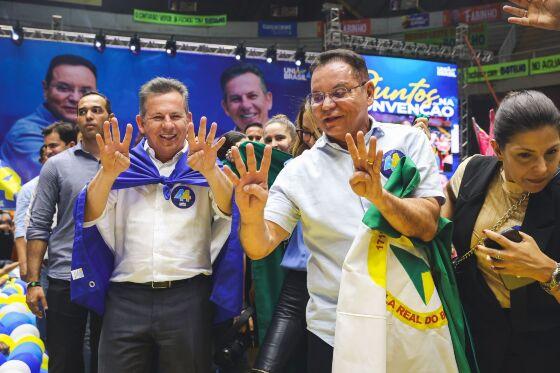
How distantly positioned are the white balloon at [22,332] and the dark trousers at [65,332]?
65cm

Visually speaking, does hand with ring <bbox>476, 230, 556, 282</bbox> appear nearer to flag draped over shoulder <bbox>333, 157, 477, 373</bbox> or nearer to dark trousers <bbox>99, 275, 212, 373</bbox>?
flag draped over shoulder <bbox>333, 157, 477, 373</bbox>

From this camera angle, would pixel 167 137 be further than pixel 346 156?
Yes

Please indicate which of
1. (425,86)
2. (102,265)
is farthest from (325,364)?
(425,86)

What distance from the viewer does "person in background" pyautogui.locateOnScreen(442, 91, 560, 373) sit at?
166 centimetres

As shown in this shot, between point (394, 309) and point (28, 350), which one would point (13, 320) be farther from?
point (394, 309)

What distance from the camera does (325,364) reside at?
1908 mm

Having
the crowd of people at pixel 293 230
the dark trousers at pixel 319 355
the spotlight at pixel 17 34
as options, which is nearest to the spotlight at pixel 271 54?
the spotlight at pixel 17 34

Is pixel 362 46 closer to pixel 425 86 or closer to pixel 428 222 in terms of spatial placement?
pixel 425 86

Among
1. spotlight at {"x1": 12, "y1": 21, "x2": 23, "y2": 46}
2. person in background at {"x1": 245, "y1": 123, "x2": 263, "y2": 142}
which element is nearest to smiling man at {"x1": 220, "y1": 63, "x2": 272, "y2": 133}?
spotlight at {"x1": 12, "y1": 21, "x2": 23, "y2": 46}

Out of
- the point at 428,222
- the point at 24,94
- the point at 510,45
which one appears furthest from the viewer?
the point at 510,45

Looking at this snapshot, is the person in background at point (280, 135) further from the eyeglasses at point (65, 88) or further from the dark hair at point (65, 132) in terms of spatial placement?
the eyeglasses at point (65, 88)

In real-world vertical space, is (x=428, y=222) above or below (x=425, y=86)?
below

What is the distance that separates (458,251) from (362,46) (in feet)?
24.3

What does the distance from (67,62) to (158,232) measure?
6592 millimetres
